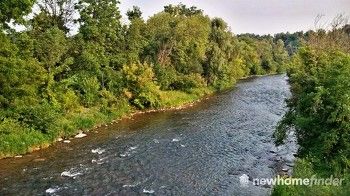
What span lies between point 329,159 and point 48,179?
17.1 metres

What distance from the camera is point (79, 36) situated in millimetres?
49312

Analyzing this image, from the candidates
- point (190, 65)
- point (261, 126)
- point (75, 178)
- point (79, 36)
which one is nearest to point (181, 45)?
point (190, 65)

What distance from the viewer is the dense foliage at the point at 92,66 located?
111 ft

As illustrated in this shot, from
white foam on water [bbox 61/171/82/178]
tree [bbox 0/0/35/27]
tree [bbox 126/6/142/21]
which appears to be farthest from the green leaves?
tree [bbox 126/6/142/21]

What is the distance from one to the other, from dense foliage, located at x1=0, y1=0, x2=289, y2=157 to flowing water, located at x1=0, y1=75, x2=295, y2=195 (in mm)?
3177

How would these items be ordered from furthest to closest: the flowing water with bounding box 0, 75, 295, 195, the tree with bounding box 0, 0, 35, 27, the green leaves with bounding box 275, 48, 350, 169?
the tree with bounding box 0, 0, 35, 27 < the flowing water with bounding box 0, 75, 295, 195 < the green leaves with bounding box 275, 48, 350, 169

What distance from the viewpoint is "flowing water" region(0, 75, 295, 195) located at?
2394 centimetres

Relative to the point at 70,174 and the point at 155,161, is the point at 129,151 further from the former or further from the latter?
the point at 70,174

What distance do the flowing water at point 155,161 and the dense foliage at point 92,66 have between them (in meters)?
3.18

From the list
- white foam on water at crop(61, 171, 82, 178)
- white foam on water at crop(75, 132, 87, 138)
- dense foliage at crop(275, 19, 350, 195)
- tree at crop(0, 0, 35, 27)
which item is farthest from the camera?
white foam on water at crop(75, 132, 87, 138)

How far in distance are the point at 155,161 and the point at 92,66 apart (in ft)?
73.2

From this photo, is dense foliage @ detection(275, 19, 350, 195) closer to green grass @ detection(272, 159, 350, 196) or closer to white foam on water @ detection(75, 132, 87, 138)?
green grass @ detection(272, 159, 350, 196)

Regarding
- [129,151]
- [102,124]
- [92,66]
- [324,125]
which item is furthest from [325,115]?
[92,66]

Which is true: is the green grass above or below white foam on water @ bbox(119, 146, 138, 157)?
above
